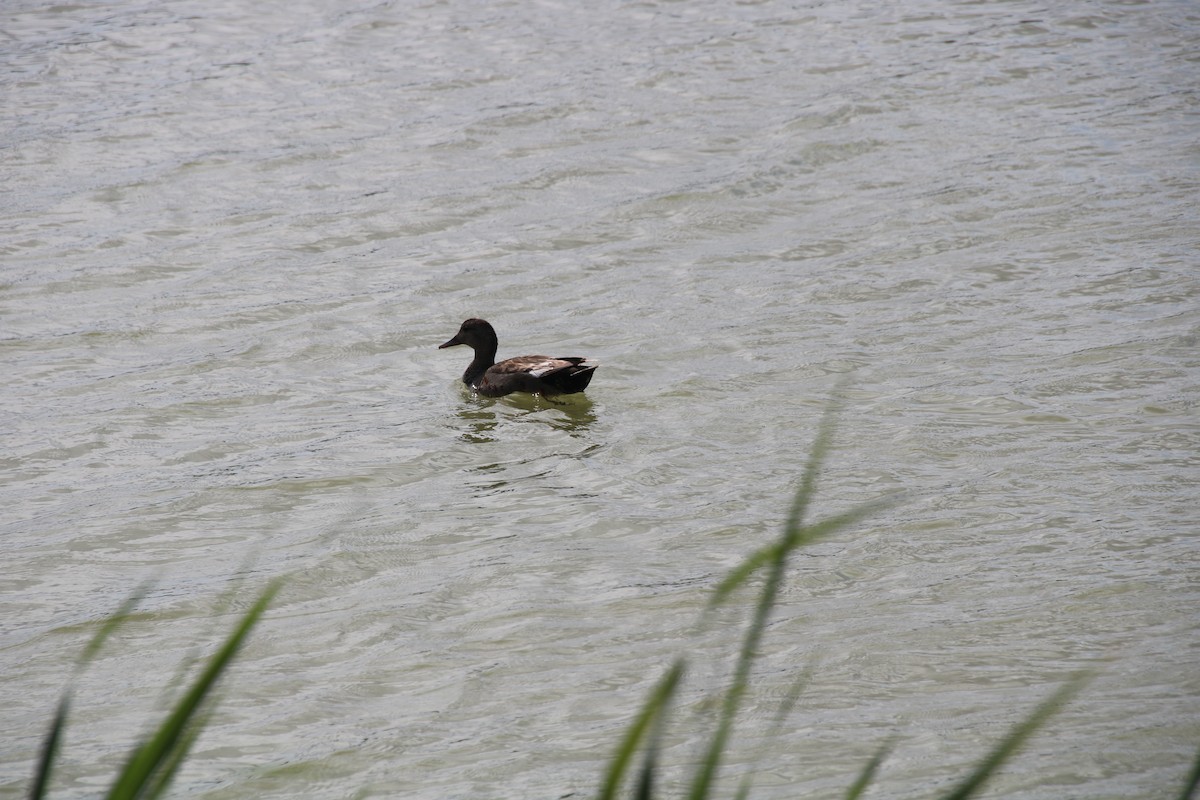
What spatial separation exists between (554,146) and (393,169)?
1695mm

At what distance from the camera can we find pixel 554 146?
13.9 metres

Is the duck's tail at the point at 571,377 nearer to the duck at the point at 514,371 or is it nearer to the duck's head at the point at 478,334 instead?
the duck at the point at 514,371

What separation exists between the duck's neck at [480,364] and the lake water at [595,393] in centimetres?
17

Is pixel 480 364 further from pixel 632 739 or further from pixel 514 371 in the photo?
pixel 632 739

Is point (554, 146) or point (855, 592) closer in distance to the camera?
point (855, 592)

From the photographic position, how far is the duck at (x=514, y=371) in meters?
8.46

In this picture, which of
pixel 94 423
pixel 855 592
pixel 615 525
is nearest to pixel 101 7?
pixel 94 423

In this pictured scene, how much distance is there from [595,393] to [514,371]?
1.82 feet

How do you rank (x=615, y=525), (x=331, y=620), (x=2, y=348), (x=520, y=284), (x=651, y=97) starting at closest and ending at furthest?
(x=331, y=620), (x=615, y=525), (x=2, y=348), (x=520, y=284), (x=651, y=97)

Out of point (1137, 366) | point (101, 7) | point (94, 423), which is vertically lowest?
point (1137, 366)

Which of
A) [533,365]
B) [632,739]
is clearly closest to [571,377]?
[533,365]

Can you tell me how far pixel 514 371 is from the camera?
28.8ft

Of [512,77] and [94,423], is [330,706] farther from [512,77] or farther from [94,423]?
[512,77]

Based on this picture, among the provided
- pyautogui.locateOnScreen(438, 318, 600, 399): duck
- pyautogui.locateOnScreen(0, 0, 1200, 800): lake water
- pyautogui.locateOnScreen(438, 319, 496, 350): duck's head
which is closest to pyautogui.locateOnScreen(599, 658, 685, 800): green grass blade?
pyautogui.locateOnScreen(0, 0, 1200, 800): lake water
